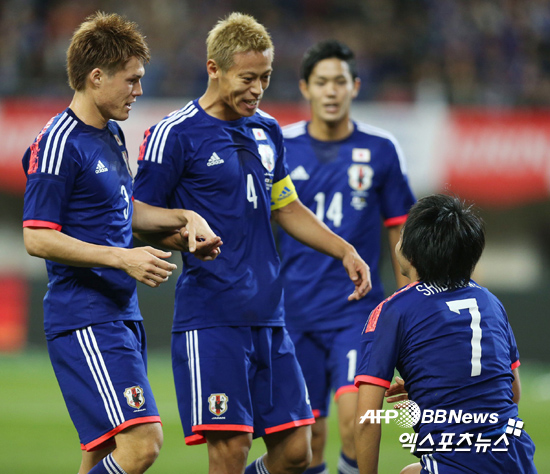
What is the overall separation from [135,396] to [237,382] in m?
0.54

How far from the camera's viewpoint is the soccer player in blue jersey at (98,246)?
378 cm

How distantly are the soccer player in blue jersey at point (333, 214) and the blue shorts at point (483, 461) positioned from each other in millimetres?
2054

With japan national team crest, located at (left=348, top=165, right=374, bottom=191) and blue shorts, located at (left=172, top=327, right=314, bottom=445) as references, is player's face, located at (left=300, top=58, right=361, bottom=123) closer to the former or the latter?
japan national team crest, located at (left=348, top=165, right=374, bottom=191)

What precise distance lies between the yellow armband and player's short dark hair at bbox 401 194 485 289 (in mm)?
1452

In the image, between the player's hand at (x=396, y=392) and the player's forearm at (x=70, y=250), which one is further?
the player's forearm at (x=70, y=250)

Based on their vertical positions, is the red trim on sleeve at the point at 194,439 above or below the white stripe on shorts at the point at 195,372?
below

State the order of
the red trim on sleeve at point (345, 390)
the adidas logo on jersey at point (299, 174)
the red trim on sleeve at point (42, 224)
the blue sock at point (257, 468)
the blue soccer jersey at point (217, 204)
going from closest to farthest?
the red trim on sleeve at point (42, 224) < the blue soccer jersey at point (217, 204) < the blue sock at point (257, 468) < the red trim on sleeve at point (345, 390) < the adidas logo on jersey at point (299, 174)

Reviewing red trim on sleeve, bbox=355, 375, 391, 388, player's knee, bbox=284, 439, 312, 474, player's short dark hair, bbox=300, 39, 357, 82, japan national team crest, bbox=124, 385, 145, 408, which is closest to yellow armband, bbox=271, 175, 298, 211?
player's knee, bbox=284, 439, 312, 474

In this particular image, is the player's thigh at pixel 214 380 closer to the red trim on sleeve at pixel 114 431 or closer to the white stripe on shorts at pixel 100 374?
the red trim on sleeve at pixel 114 431

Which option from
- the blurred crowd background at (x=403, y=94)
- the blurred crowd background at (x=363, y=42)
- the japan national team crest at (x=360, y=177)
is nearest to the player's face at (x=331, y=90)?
the japan national team crest at (x=360, y=177)

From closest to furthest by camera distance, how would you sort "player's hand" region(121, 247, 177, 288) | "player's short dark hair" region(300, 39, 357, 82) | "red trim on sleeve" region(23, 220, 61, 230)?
"player's hand" region(121, 247, 177, 288)
"red trim on sleeve" region(23, 220, 61, 230)
"player's short dark hair" region(300, 39, 357, 82)

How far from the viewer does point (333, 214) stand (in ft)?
18.7

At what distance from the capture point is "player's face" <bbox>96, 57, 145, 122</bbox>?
402cm

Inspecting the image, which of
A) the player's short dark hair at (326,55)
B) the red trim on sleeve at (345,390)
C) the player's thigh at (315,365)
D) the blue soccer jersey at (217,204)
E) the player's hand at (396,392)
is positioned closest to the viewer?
the player's hand at (396,392)
